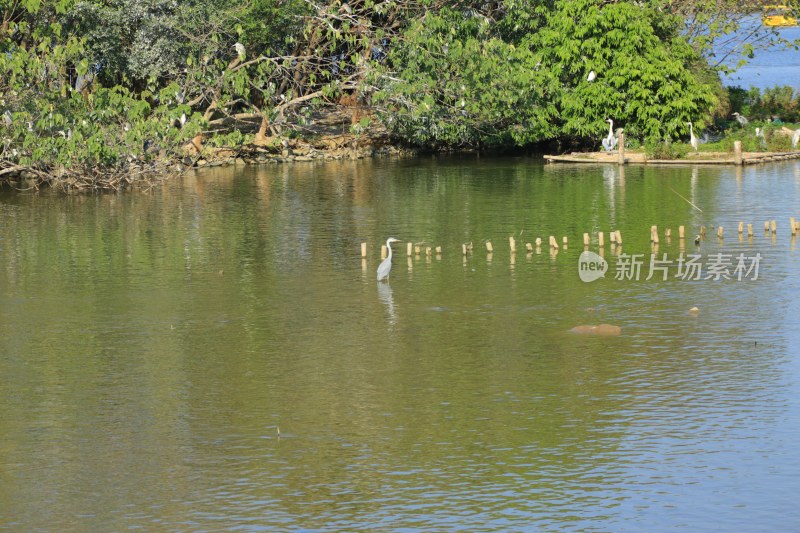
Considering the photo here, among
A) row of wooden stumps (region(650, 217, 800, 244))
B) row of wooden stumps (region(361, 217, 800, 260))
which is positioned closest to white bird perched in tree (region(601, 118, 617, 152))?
row of wooden stumps (region(650, 217, 800, 244))

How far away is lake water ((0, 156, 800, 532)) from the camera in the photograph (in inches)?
606

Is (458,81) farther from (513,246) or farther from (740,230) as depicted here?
(513,246)

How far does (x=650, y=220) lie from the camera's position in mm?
36844

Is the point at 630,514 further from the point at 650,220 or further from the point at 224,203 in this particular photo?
the point at 224,203

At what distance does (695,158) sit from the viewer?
5138cm

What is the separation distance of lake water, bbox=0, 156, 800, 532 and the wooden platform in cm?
1296

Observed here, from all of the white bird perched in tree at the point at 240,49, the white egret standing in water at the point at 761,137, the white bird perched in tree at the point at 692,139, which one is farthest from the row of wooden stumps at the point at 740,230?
the white bird perched in tree at the point at 240,49

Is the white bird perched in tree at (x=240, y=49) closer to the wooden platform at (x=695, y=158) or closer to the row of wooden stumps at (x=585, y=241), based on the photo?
the wooden platform at (x=695, y=158)

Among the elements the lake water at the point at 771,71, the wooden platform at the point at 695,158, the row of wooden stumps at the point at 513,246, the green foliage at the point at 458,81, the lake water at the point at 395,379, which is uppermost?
the lake water at the point at 771,71

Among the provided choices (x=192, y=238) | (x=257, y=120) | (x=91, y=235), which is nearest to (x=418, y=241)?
(x=192, y=238)

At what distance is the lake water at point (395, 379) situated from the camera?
15.4 metres

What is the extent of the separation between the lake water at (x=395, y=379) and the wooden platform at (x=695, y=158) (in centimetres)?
1296

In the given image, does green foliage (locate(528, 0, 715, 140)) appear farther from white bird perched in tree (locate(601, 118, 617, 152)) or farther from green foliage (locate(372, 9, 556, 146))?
green foliage (locate(372, 9, 556, 146))

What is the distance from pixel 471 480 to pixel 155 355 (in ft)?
28.1
